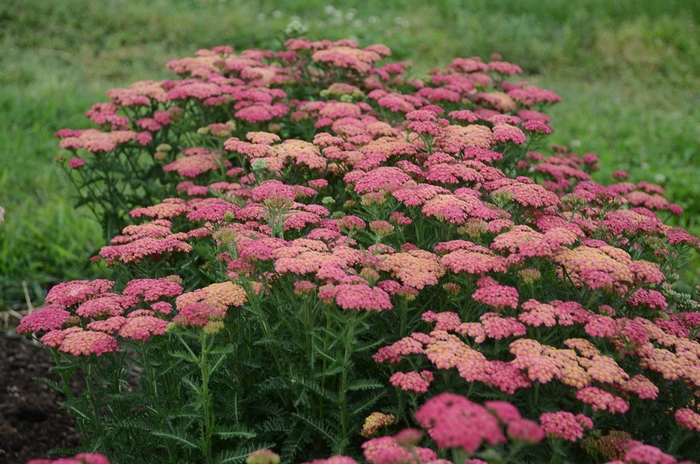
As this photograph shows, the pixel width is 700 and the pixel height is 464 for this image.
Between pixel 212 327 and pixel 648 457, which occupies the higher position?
pixel 212 327

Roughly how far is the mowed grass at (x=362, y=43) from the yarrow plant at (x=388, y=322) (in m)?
2.27

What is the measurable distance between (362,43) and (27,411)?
7.13 m

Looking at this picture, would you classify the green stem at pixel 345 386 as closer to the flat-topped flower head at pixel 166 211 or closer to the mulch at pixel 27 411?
the flat-topped flower head at pixel 166 211

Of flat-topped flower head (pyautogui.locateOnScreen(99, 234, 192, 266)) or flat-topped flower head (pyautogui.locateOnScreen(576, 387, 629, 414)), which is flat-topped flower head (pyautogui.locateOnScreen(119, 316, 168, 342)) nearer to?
flat-topped flower head (pyautogui.locateOnScreen(99, 234, 192, 266))

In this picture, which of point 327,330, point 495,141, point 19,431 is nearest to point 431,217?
point 495,141

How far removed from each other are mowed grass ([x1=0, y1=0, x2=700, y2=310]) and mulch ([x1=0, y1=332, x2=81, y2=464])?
1.98 ft

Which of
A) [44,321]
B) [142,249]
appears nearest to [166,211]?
[142,249]

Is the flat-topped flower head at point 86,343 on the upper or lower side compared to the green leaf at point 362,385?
upper

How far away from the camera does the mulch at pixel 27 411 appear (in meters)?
3.01

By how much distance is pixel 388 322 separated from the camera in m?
2.28

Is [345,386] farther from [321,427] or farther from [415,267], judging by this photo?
[415,267]

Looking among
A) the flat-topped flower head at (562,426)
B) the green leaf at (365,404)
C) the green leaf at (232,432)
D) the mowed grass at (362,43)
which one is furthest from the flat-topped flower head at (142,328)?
the mowed grass at (362,43)

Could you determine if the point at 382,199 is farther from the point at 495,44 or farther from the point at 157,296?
the point at 495,44

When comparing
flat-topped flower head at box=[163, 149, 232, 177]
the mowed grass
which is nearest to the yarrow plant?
flat-topped flower head at box=[163, 149, 232, 177]
